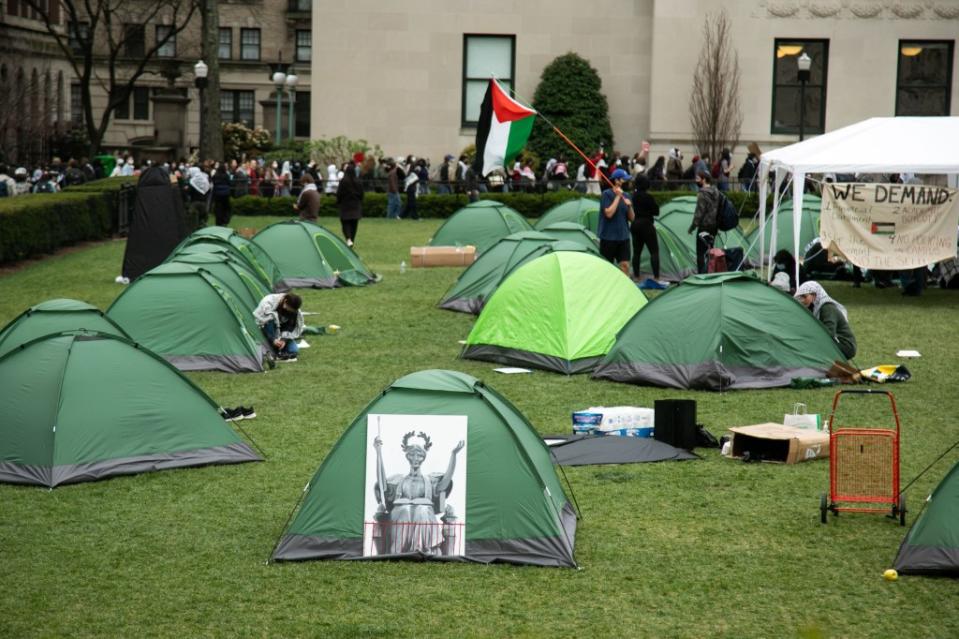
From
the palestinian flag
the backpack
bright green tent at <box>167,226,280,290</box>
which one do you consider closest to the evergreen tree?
the backpack

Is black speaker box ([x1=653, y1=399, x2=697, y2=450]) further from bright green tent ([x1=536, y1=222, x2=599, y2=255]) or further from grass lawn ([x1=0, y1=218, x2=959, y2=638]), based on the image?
bright green tent ([x1=536, y1=222, x2=599, y2=255])

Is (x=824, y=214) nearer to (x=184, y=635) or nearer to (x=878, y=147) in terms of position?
(x=878, y=147)

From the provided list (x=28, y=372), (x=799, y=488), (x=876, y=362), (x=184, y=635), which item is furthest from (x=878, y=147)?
(x=184, y=635)

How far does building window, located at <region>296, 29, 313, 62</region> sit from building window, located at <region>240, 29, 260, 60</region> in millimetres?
1991

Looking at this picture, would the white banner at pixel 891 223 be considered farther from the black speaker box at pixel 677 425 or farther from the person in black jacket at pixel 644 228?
the black speaker box at pixel 677 425

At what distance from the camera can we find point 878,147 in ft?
62.9

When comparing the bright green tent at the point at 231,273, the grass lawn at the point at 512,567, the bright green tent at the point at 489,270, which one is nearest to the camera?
the grass lawn at the point at 512,567

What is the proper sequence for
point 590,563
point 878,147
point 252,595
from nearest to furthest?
point 252,595
point 590,563
point 878,147

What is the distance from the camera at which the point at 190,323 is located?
14.5 m

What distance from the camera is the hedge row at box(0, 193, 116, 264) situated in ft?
80.6

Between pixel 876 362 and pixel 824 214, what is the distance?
5.44m

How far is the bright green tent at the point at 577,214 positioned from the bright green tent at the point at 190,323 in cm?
1101

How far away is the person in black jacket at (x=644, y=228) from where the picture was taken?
21.0m

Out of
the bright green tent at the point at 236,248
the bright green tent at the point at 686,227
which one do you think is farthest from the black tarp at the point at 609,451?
the bright green tent at the point at 686,227
